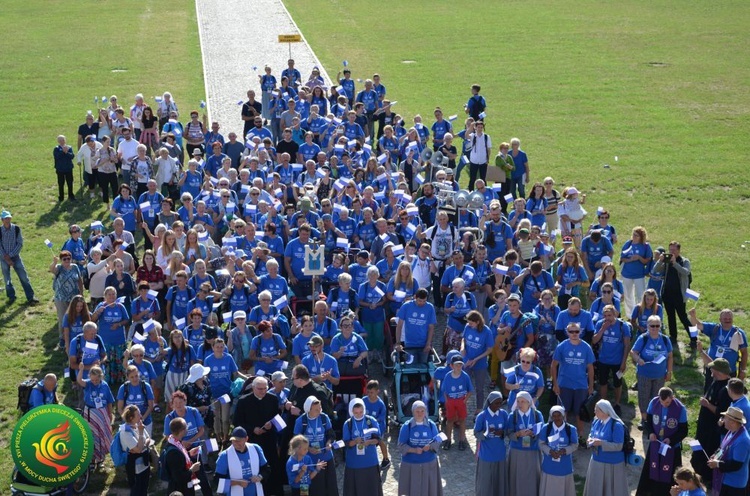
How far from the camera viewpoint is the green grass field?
900 inches

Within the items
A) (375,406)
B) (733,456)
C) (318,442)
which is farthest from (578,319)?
(318,442)

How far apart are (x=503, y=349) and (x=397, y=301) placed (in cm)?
191

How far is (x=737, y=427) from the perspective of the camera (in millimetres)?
12242

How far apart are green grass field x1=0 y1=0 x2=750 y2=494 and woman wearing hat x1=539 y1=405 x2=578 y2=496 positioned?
4035 mm

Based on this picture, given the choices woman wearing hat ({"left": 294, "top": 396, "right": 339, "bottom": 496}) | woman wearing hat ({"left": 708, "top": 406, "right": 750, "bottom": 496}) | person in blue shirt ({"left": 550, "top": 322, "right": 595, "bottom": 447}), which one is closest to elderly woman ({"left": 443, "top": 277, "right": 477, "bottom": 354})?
person in blue shirt ({"left": 550, "top": 322, "right": 595, "bottom": 447})

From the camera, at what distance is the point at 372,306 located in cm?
1631

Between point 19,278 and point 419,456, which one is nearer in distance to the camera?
point 419,456

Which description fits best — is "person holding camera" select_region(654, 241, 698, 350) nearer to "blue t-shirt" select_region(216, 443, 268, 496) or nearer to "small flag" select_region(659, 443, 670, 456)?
"small flag" select_region(659, 443, 670, 456)

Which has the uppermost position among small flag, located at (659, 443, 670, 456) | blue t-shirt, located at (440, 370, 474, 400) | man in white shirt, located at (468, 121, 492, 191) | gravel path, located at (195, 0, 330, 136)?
gravel path, located at (195, 0, 330, 136)

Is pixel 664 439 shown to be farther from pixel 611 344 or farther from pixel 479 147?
pixel 479 147

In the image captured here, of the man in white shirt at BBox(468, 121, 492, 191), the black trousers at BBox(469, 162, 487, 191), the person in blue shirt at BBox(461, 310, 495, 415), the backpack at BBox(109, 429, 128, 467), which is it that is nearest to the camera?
the backpack at BBox(109, 429, 128, 467)

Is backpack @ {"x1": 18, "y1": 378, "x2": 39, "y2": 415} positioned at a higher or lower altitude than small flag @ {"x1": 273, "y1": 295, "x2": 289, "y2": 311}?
lower

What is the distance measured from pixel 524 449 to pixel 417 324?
326 centimetres

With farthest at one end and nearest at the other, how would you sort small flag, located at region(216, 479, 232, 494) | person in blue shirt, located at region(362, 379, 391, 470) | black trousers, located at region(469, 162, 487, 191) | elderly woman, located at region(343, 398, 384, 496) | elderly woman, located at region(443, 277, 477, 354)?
black trousers, located at region(469, 162, 487, 191) → elderly woman, located at region(443, 277, 477, 354) → person in blue shirt, located at region(362, 379, 391, 470) → elderly woman, located at region(343, 398, 384, 496) → small flag, located at region(216, 479, 232, 494)
